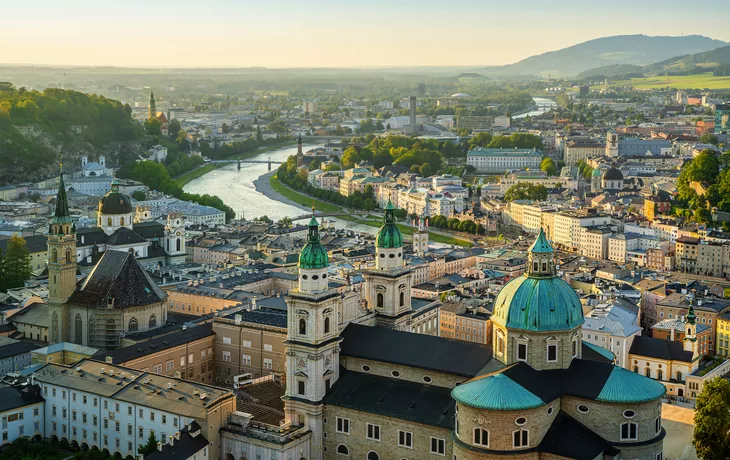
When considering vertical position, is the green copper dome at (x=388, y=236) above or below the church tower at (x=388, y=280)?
above

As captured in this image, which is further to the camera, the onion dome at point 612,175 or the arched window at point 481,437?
the onion dome at point 612,175

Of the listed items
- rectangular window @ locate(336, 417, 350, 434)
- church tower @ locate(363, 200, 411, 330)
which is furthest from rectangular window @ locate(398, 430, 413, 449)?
church tower @ locate(363, 200, 411, 330)

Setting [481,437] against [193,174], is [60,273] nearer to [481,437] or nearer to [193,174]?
[481,437]

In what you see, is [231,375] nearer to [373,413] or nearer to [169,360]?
[169,360]

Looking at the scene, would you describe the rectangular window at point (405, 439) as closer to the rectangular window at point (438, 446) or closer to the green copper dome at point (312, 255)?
the rectangular window at point (438, 446)

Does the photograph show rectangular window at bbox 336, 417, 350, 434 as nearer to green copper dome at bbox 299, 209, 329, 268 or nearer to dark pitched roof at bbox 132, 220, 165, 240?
green copper dome at bbox 299, 209, 329, 268

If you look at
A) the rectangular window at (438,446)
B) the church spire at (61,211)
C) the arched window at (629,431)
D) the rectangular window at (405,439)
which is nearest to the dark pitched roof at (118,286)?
the church spire at (61,211)
